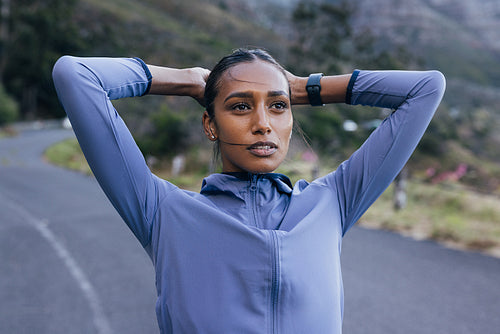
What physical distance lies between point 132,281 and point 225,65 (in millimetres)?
4406

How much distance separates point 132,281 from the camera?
5.27 metres

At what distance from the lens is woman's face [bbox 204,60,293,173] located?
1241 mm

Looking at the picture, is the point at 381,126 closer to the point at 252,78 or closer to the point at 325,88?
the point at 325,88

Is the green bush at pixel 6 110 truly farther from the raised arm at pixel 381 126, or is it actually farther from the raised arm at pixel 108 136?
the raised arm at pixel 381 126

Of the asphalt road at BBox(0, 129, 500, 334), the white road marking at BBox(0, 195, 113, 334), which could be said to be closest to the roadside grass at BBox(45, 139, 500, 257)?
the asphalt road at BBox(0, 129, 500, 334)

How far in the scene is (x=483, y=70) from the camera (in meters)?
55.7

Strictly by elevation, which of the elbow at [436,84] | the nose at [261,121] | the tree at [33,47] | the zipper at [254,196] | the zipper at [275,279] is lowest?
the tree at [33,47]

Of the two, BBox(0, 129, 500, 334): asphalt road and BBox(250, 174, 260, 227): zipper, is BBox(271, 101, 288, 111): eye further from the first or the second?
BBox(0, 129, 500, 334): asphalt road

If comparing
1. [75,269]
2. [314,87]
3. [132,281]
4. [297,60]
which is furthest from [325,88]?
[297,60]

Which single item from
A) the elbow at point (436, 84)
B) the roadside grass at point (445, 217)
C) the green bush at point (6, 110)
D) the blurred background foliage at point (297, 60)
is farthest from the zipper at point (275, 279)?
the green bush at point (6, 110)

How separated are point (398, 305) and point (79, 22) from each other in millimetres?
52609

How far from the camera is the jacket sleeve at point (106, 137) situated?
1176mm

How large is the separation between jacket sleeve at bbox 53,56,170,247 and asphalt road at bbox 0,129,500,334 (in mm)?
3159

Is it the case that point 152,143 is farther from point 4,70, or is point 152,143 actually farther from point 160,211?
point 4,70
